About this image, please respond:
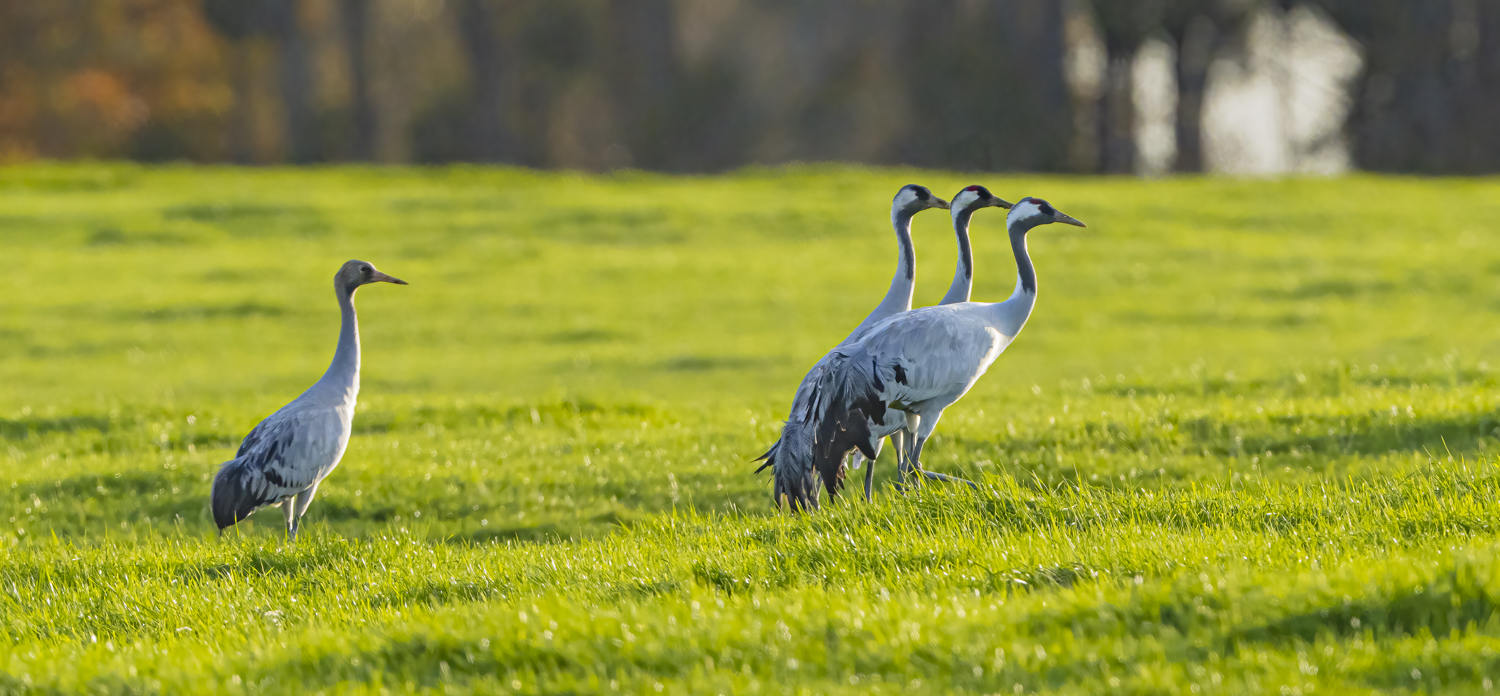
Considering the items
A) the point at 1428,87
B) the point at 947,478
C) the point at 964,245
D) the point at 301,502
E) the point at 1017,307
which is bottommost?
the point at 301,502

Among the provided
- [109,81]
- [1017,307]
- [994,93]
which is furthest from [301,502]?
[109,81]

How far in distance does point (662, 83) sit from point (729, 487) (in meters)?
46.2

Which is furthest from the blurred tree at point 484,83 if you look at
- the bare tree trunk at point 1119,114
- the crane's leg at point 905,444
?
the crane's leg at point 905,444

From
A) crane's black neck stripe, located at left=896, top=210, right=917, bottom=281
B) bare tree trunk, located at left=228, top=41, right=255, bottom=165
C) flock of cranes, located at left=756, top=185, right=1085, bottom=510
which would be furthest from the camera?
bare tree trunk, located at left=228, top=41, right=255, bottom=165

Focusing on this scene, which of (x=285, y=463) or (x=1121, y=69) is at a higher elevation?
(x=1121, y=69)

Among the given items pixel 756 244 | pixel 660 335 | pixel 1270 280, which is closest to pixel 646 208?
pixel 756 244

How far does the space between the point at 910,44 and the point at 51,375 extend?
4105 centimetres

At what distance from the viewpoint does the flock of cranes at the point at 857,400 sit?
9.34 meters

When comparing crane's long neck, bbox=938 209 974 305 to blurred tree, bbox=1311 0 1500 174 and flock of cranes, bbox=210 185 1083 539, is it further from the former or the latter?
blurred tree, bbox=1311 0 1500 174

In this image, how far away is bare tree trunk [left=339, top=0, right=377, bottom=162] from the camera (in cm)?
5284

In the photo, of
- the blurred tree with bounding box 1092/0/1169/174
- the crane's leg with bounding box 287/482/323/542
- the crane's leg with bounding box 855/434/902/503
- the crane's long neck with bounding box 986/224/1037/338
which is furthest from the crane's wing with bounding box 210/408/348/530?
the blurred tree with bounding box 1092/0/1169/174

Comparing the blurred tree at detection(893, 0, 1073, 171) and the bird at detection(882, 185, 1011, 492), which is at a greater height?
the blurred tree at detection(893, 0, 1073, 171)

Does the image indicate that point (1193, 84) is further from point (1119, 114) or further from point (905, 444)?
point (905, 444)

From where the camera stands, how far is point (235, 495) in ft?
33.4
